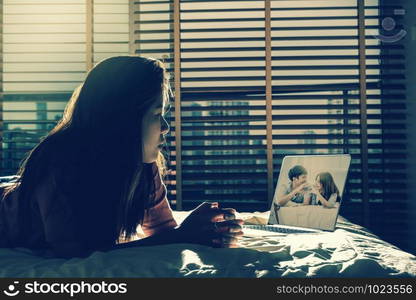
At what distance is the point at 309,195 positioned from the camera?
190cm

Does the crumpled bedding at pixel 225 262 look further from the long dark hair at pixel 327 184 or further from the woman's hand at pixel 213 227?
the long dark hair at pixel 327 184

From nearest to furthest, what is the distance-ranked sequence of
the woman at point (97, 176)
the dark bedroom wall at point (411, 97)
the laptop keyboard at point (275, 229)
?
the woman at point (97, 176) → the laptop keyboard at point (275, 229) → the dark bedroom wall at point (411, 97)

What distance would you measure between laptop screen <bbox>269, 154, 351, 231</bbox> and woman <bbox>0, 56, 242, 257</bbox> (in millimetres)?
586

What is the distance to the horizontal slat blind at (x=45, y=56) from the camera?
334 centimetres

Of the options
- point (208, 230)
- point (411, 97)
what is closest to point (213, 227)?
point (208, 230)

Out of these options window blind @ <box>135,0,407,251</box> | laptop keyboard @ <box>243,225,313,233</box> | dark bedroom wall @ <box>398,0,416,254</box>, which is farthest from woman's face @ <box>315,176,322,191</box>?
dark bedroom wall @ <box>398,0,416,254</box>

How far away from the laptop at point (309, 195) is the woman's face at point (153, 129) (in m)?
0.52

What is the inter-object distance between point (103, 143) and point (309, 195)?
0.96 metres

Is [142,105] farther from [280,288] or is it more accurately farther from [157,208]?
[280,288]

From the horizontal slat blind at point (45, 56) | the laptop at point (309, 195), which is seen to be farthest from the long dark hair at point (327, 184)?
the horizontal slat blind at point (45, 56)

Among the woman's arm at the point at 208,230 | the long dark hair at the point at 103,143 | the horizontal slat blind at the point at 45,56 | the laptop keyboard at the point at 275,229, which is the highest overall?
the horizontal slat blind at the point at 45,56

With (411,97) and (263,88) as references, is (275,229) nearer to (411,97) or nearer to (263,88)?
(263,88)

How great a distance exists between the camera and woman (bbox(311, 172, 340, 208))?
5.97 feet

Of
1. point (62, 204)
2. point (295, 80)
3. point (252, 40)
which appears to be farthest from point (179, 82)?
point (62, 204)
